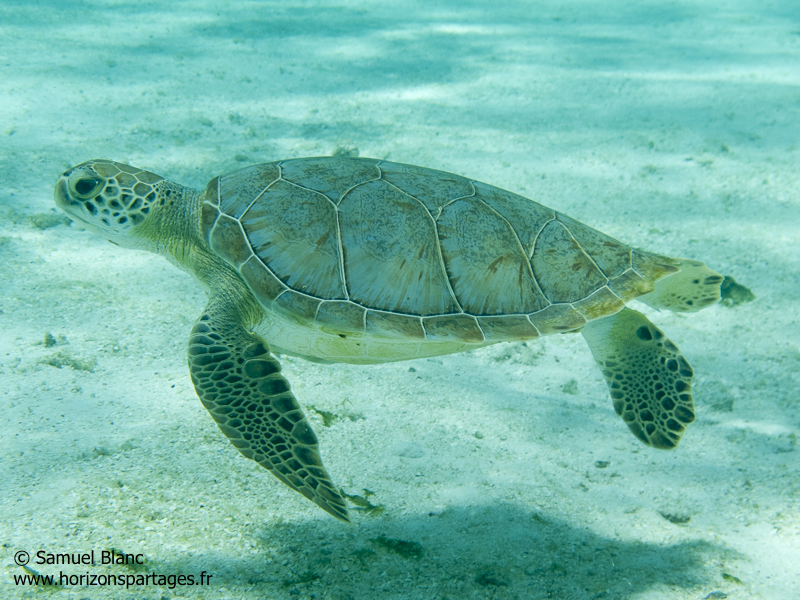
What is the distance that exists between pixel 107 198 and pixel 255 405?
1.57m

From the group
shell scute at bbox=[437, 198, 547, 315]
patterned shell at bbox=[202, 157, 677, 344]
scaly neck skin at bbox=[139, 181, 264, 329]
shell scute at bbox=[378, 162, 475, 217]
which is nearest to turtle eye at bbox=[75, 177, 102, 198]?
scaly neck skin at bbox=[139, 181, 264, 329]

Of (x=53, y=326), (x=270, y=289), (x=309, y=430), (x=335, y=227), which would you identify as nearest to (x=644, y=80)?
(x=335, y=227)

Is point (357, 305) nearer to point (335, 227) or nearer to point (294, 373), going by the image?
point (335, 227)

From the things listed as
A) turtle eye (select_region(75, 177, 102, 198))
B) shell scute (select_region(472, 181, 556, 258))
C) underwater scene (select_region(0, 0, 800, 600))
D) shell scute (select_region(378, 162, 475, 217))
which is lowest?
underwater scene (select_region(0, 0, 800, 600))

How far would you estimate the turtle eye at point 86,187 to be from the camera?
2.52 meters

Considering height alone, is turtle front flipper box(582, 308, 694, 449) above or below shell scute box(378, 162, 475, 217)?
below

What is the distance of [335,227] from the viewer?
7.40 ft

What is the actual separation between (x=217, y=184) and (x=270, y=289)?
2.43ft

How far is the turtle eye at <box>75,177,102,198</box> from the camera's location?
252cm

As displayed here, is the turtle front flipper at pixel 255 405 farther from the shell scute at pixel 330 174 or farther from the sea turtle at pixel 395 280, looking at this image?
the shell scute at pixel 330 174

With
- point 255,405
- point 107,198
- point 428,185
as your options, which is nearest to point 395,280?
point 428,185

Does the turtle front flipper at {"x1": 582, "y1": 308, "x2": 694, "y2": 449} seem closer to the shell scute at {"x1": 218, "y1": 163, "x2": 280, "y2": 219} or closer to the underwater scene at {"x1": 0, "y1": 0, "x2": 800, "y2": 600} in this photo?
the underwater scene at {"x1": 0, "y1": 0, "x2": 800, "y2": 600}

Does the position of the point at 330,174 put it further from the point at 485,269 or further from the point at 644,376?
the point at 644,376

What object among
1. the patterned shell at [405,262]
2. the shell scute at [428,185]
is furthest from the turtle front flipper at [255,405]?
the shell scute at [428,185]
